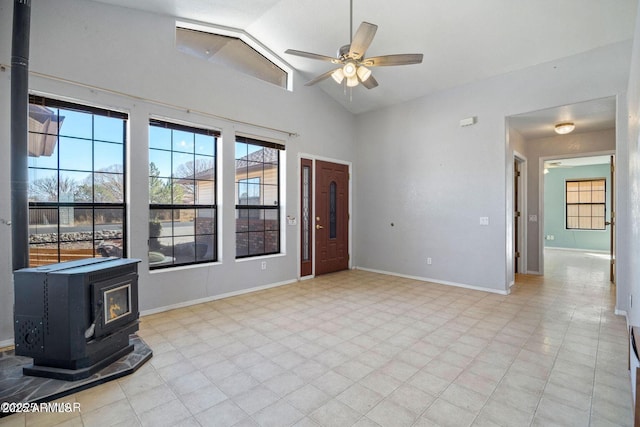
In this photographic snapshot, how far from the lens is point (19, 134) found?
2408mm

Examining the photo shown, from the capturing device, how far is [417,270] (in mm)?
5543

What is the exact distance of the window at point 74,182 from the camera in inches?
120

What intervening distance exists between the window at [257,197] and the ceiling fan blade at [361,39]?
→ 2.40 meters

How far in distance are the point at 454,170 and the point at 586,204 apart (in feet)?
23.0

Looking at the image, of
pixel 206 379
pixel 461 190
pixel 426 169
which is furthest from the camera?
pixel 426 169

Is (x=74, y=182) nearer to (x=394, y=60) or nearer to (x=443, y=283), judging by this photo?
(x=394, y=60)

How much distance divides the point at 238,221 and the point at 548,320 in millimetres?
4260

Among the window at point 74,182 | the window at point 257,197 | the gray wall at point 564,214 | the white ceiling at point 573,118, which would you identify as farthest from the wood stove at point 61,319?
the gray wall at point 564,214

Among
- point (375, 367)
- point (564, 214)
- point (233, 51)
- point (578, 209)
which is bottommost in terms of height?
point (375, 367)

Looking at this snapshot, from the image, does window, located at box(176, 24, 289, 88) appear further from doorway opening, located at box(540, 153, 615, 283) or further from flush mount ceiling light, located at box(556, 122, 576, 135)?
doorway opening, located at box(540, 153, 615, 283)

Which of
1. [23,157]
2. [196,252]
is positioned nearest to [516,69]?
[196,252]

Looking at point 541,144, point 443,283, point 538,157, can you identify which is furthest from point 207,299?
point 541,144

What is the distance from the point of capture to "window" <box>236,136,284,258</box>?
15.5 feet

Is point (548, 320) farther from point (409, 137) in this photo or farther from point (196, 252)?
point (196, 252)
